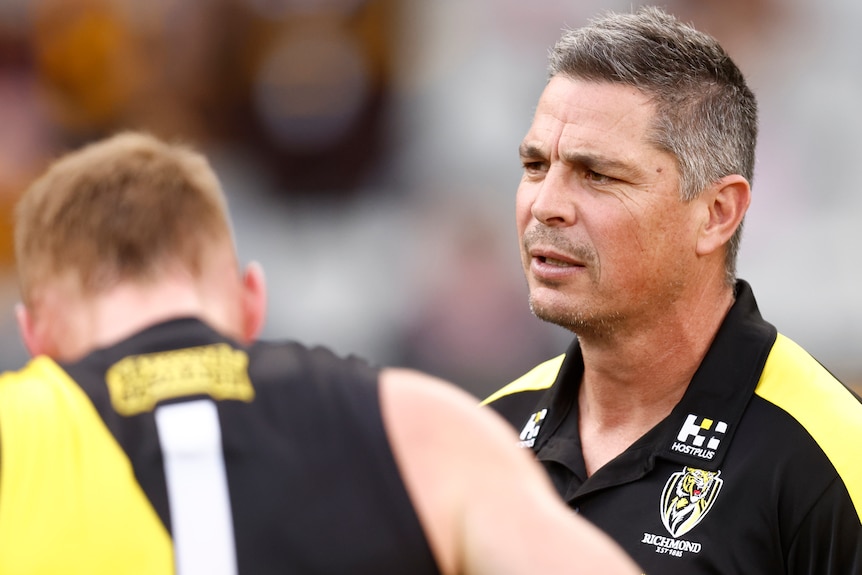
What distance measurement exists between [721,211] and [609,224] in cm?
33

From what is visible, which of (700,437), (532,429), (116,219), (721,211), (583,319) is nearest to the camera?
(116,219)

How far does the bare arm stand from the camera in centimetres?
188

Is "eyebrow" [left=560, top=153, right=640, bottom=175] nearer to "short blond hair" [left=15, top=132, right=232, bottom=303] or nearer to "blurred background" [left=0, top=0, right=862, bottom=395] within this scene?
"short blond hair" [left=15, top=132, right=232, bottom=303]

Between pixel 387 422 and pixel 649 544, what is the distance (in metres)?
1.04

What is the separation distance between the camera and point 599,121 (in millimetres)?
3004

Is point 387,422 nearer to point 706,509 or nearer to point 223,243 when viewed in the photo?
point 223,243

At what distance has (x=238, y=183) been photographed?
8383 millimetres

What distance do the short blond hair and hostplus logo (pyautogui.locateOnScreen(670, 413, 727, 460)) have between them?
128 centimetres

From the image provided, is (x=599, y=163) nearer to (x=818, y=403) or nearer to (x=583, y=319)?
(x=583, y=319)

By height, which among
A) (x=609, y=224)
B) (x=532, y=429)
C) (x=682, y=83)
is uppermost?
(x=682, y=83)

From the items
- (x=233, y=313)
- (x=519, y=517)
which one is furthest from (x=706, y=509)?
(x=233, y=313)

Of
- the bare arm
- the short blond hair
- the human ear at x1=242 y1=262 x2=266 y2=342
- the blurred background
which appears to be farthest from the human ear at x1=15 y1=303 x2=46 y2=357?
the blurred background

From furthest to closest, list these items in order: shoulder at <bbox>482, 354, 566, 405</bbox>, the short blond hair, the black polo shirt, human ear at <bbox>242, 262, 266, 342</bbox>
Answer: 1. shoulder at <bbox>482, 354, 566, 405</bbox>
2. the black polo shirt
3. human ear at <bbox>242, 262, 266, 342</bbox>
4. the short blond hair

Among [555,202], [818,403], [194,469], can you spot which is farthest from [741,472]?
[194,469]
